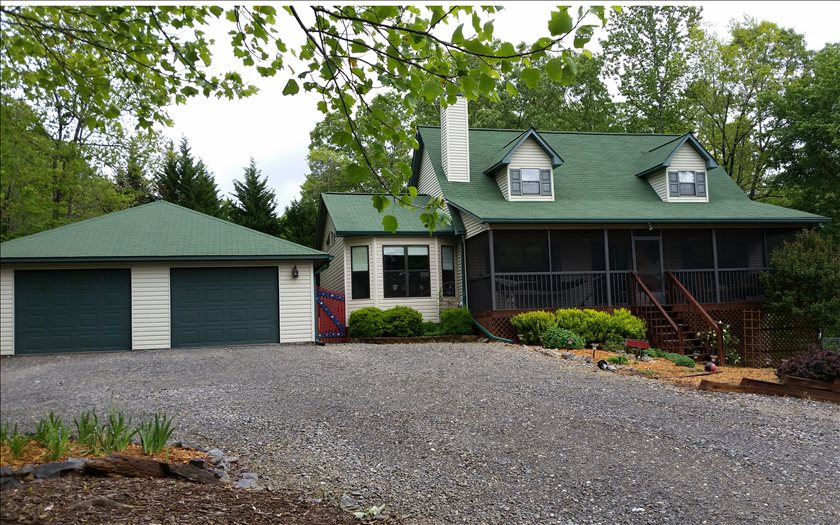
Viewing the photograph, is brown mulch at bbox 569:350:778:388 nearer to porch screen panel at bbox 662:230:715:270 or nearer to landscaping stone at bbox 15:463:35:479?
porch screen panel at bbox 662:230:715:270

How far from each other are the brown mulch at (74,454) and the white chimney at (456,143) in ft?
47.1

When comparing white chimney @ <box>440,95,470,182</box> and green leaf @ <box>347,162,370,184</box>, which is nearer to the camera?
green leaf @ <box>347,162,370,184</box>

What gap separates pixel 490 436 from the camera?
6.03 meters

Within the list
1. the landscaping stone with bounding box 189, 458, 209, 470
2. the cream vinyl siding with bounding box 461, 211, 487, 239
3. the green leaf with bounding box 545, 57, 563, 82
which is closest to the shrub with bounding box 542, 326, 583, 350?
the cream vinyl siding with bounding box 461, 211, 487, 239

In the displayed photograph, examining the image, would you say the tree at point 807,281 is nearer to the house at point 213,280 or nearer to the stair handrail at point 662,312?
the stair handrail at point 662,312

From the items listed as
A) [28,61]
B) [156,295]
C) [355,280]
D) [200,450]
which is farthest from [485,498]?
[355,280]

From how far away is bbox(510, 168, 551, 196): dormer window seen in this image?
1745 cm

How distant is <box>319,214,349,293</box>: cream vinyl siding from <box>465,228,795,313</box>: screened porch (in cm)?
370

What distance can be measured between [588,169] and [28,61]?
17735 millimetres

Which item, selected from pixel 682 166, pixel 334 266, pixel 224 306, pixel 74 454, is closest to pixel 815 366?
pixel 74 454

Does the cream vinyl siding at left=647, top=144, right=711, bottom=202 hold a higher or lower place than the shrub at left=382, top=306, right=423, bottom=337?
higher

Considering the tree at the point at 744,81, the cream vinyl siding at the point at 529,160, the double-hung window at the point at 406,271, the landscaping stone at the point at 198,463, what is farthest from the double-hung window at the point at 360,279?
the tree at the point at 744,81

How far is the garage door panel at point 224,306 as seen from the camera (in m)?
13.5

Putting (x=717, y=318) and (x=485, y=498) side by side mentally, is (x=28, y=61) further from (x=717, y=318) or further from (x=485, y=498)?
(x=717, y=318)
